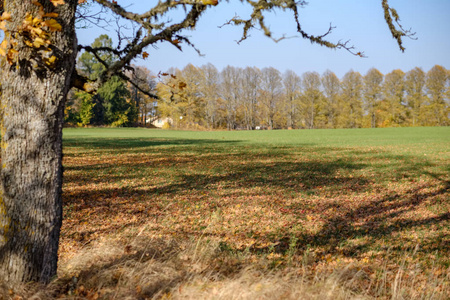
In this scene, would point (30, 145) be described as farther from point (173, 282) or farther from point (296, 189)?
point (296, 189)

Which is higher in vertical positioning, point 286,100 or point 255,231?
point 286,100

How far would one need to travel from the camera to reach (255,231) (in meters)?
6.68

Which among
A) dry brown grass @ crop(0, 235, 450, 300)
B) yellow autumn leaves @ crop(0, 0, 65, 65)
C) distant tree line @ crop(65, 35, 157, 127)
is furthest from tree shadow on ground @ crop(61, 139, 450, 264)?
distant tree line @ crop(65, 35, 157, 127)

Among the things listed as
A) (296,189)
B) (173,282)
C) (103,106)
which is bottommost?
(296,189)

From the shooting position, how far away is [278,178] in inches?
487

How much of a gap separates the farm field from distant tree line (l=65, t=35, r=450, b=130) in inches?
1656

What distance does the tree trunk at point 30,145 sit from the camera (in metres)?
2.92

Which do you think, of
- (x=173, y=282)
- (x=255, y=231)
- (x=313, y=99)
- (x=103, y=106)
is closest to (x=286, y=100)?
(x=313, y=99)

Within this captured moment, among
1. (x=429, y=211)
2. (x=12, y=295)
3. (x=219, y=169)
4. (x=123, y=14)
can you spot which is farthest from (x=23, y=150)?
(x=219, y=169)

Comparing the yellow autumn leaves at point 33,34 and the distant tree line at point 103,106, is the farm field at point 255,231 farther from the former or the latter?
the distant tree line at point 103,106

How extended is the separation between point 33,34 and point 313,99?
6468 centimetres

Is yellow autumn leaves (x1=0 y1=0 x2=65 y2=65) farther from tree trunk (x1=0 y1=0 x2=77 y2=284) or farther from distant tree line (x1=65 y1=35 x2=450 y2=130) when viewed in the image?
distant tree line (x1=65 y1=35 x2=450 y2=130)

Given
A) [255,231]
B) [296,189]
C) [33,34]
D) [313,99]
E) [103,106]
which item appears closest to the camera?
[33,34]

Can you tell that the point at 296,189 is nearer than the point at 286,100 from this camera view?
Yes
